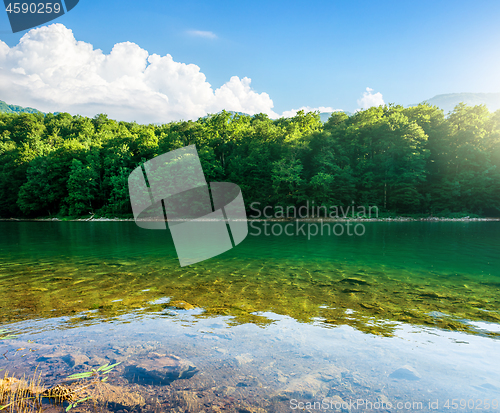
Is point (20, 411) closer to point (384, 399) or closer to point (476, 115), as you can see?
point (384, 399)

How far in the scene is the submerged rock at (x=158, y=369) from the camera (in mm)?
3516

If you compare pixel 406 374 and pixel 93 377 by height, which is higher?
pixel 93 377

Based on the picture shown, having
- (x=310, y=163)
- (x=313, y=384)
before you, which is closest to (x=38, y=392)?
(x=313, y=384)

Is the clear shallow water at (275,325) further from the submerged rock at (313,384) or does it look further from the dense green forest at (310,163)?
the dense green forest at (310,163)

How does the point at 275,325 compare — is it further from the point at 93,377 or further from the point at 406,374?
the point at 93,377

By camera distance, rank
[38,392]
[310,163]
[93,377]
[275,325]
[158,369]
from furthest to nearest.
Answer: [310,163] → [275,325] → [158,369] → [93,377] → [38,392]

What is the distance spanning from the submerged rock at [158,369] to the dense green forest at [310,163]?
41.1 meters

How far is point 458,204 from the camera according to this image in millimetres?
44812

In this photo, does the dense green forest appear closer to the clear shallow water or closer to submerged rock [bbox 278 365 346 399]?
the clear shallow water

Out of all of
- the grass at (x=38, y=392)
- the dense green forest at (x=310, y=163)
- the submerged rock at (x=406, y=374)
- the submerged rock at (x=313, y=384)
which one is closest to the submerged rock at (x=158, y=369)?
the grass at (x=38, y=392)

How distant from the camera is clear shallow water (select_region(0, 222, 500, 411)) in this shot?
357cm

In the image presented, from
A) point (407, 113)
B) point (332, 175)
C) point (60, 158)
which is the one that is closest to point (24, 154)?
point (60, 158)

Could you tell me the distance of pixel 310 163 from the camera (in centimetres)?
4884

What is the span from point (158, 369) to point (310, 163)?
47.5 meters
